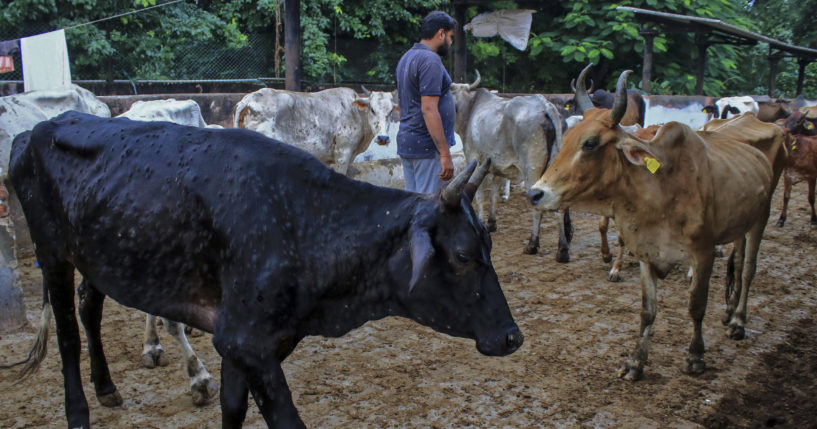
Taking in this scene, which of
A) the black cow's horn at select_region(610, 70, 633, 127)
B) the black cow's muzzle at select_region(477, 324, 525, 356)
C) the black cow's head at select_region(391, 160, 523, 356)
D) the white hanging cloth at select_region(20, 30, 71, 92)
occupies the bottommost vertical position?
the black cow's muzzle at select_region(477, 324, 525, 356)

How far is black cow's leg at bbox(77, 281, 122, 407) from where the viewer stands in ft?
11.1

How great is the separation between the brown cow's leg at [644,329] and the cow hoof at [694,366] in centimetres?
29

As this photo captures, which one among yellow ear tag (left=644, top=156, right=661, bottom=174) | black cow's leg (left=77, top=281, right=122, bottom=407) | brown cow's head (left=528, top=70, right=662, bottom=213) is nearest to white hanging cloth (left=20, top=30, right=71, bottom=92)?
black cow's leg (left=77, top=281, right=122, bottom=407)

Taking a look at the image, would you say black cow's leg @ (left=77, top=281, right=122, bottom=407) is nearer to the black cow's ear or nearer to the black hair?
the black cow's ear

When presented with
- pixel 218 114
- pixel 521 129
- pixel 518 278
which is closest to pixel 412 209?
pixel 518 278

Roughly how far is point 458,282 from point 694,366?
7.61ft

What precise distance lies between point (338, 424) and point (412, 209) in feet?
4.67

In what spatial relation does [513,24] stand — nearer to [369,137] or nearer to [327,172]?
[369,137]

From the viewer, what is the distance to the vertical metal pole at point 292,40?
9.19 m

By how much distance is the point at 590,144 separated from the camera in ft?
13.3

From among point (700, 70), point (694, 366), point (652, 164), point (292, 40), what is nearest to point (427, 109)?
point (652, 164)

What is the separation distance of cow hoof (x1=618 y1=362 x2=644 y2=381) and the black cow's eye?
138 cm

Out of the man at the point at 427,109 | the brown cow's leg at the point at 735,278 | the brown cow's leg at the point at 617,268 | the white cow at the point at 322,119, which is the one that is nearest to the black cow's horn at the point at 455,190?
the man at the point at 427,109

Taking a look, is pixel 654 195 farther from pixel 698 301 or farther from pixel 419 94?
pixel 419 94
